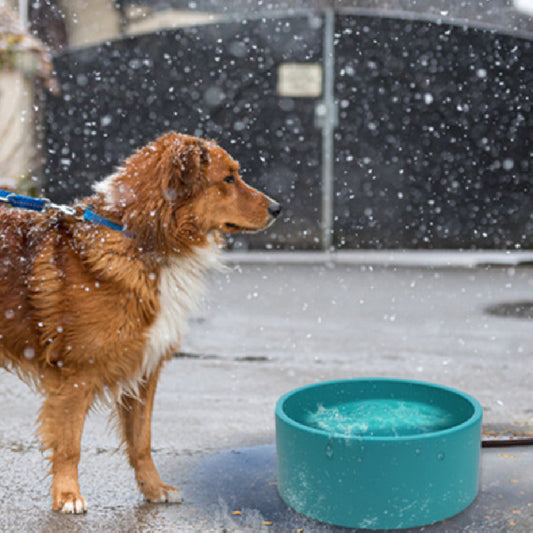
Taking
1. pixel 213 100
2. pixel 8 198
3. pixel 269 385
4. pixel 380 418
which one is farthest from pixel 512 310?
pixel 213 100

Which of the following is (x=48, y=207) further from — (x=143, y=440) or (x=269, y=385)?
(x=269, y=385)

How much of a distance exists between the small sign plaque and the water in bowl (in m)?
8.91

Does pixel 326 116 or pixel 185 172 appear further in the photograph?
pixel 326 116

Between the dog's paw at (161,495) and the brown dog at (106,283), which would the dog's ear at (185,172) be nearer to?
the brown dog at (106,283)

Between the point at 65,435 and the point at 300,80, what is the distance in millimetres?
9552

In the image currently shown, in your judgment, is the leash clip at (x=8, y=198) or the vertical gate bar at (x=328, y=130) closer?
the leash clip at (x=8, y=198)

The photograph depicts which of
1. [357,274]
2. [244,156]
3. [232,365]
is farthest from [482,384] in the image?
[244,156]

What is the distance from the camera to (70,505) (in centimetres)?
279

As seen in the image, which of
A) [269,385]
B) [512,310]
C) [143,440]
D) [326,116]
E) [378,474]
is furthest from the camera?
[326,116]

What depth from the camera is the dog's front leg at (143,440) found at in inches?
115

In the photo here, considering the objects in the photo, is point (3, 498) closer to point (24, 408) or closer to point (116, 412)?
point (116, 412)

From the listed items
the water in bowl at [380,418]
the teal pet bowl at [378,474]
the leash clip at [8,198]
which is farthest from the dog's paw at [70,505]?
the leash clip at [8,198]

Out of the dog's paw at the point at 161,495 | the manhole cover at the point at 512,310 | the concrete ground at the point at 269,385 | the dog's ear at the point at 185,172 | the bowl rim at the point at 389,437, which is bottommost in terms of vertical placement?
the manhole cover at the point at 512,310

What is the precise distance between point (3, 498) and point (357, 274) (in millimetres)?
7292
